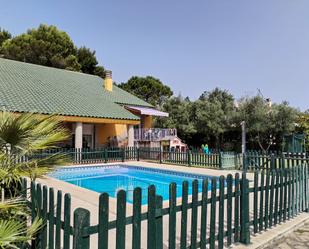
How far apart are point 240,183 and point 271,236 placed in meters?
1.38

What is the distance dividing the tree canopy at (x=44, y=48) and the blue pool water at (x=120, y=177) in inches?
850

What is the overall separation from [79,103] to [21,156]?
20123mm

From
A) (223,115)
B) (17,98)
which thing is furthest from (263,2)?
(223,115)

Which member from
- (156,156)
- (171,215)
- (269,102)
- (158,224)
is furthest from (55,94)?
(269,102)

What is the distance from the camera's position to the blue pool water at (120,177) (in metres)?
15.5

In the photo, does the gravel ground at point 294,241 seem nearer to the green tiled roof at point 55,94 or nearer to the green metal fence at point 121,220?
the green metal fence at point 121,220

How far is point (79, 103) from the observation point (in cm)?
2339

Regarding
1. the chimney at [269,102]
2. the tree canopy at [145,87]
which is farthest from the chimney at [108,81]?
the tree canopy at [145,87]

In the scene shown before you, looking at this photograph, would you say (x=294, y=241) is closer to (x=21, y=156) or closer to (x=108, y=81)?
(x=21, y=156)

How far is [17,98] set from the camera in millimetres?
19766

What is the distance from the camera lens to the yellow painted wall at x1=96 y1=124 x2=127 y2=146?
2800 cm

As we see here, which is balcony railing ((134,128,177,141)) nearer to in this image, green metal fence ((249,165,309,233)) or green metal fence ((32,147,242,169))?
green metal fence ((32,147,242,169))

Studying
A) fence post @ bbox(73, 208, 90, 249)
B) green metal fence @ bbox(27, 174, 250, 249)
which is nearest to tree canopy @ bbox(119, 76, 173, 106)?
green metal fence @ bbox(27, 174, 250, 249)

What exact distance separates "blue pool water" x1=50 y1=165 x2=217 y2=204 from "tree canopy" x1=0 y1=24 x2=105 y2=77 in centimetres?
2158
